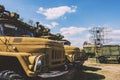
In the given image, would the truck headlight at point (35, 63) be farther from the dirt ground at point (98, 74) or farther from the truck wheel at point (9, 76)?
the dirt ground at point (98, 74)

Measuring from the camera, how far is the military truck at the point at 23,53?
6885 millimetres

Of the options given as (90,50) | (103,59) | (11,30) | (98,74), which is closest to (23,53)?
(11,30)

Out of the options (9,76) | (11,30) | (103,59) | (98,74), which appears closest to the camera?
(9,76)

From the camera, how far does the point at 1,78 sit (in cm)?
691

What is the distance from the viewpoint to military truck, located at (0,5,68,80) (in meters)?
6.89

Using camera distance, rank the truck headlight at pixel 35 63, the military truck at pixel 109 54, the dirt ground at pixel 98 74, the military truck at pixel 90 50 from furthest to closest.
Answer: the military truck at pixel 90 50 → the military truck at pixel 109 54 → the dirt ground at pixel 98 74 → the truck headlight at pixel 35 63

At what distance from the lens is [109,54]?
27531 millimetres

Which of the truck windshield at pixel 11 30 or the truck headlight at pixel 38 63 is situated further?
the truck windshield at pixel 11 30

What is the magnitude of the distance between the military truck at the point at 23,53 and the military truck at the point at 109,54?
18864mm

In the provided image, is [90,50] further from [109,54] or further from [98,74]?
[98,74]

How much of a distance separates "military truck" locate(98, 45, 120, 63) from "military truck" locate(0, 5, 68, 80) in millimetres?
18864

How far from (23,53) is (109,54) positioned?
70.3 feet

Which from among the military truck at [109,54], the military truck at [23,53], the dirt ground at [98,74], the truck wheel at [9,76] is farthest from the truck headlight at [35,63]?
the military truck at [109,54]

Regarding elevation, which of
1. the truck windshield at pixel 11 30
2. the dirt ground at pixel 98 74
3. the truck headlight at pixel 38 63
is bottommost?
the dirt ground at pixel 98 74
